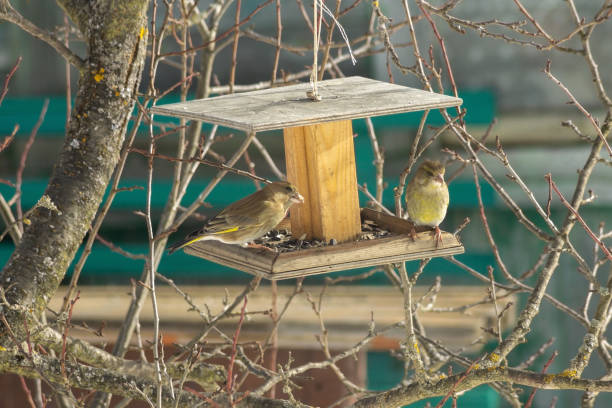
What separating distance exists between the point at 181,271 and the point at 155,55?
180 inches

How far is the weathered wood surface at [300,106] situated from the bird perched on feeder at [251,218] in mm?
318

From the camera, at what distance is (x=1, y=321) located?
3.33m

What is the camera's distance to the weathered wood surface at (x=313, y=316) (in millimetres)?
6113

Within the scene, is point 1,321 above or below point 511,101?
below

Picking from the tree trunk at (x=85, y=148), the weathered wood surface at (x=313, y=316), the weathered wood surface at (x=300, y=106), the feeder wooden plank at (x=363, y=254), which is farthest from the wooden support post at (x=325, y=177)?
the weathered wood surface at (x=313, y=316)

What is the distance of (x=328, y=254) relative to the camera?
310 cm

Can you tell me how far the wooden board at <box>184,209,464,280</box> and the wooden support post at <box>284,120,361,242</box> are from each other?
9.5 inches

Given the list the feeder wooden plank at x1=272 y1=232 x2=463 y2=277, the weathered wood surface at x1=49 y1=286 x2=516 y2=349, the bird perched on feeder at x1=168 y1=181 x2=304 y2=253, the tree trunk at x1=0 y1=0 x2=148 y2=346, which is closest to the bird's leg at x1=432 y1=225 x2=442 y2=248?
the feeder wooden plank at x1=272 y1=232 x2=463 y2=277

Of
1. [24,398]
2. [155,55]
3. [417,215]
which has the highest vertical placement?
[155,55]

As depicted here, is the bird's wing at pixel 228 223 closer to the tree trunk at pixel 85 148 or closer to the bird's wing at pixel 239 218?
the bird's wing at pixel 239 218

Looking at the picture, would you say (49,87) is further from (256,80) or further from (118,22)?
(118,22)

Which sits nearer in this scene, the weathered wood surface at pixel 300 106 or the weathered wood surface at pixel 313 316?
the weathered wood surface at pixel 300 106

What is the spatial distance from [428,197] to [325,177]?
1.32 ft

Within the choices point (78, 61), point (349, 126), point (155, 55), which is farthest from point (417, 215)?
point (78, 61)
